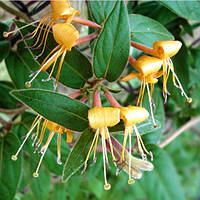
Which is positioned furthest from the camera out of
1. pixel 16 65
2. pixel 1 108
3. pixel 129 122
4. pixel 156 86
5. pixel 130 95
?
pixel 130 95

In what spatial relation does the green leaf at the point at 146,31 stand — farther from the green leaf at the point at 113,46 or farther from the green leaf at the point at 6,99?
the green leaf at the point at 6,99

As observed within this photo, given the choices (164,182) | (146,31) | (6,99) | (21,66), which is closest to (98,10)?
(146,31)

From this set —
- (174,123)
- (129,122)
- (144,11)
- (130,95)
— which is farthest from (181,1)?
(174,123)

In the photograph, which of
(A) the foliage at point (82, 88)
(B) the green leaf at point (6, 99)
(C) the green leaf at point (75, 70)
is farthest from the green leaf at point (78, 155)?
(B) the green leaf at point (6, 99)

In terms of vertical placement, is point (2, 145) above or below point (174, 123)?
above

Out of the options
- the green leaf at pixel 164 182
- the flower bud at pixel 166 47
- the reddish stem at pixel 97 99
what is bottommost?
the green leaf at pixel 164 182

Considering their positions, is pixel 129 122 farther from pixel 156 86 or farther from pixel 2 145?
pixel 156 86

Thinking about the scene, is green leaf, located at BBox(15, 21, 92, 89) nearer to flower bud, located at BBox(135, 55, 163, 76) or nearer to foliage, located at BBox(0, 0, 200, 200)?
foliage, located at BBox(0, 0, 200, 200)

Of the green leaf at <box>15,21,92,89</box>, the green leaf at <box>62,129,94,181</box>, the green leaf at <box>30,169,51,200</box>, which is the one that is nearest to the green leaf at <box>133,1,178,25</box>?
the green leaf at <box>15,21,92,89</box>
